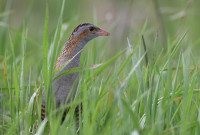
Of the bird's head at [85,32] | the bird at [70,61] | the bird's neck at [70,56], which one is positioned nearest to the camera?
the bird at [70,61]

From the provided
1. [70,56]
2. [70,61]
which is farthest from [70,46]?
[70,61]

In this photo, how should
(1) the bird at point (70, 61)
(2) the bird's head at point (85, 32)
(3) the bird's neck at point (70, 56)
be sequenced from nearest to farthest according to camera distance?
(1) the bird at point (70, 61) < (3) the bird's neck at point (70, 56) < (2) the bird's head at point (85, 32)

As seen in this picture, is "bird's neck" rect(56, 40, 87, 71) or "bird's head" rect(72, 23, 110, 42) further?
"bird's head" rect(72, 23, 110, 42)

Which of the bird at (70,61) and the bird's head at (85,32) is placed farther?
the bird's head at (85,32)

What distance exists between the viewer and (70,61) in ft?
9.04

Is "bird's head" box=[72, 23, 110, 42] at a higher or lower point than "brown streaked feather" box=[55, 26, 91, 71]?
higher

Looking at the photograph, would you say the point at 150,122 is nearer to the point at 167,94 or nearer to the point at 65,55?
the point at 167,94

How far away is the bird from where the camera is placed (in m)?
2.70

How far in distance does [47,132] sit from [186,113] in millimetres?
890

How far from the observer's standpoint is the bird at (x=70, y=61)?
8.86 feet

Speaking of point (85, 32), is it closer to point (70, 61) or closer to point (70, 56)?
point (70, 56)

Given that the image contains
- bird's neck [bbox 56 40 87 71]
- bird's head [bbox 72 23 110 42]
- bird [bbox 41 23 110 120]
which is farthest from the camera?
bird's head [bbox 72 23 110 42]

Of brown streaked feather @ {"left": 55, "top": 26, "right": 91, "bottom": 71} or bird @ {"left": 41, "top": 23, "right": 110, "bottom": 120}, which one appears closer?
bird @ {"left": 41, "top": 23, "right": 110, "bottom": 120}

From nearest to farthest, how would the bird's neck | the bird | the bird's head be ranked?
the bird
the bird's neck
the bird's head
